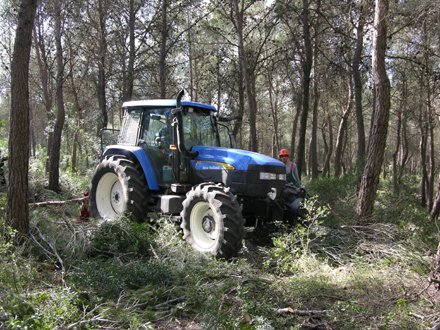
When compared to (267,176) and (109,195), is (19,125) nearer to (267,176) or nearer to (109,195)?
(109,195)

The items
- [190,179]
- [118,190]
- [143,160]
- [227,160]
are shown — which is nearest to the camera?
[227,160]

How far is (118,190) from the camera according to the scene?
275 inches

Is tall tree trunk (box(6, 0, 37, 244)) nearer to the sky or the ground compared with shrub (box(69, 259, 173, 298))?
nearer to the sky

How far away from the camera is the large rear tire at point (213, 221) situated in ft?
15.7

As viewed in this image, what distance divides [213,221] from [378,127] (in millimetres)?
3191

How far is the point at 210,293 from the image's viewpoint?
3725 millimetres

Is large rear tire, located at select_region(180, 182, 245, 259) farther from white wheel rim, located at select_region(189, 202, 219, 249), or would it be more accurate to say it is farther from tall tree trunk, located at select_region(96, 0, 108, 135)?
tall tree trunk, located at select_region(96, 0, 108, 135)

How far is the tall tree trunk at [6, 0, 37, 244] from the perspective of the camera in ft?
15.0

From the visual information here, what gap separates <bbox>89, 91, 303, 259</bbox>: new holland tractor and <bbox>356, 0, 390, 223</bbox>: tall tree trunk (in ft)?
3.74

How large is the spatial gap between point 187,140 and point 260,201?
1.71 meters

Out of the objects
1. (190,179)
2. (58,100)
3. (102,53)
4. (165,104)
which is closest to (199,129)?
(165,104)

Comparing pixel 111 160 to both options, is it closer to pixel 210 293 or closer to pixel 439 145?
pixel 210 293

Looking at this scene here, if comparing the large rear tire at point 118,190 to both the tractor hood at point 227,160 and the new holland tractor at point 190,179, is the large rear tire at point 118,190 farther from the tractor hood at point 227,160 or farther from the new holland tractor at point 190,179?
the tractor hood at point 227,160

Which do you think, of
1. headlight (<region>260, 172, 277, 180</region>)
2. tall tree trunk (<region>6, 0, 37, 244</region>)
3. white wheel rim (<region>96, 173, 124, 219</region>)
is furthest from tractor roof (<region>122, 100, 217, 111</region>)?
tall tree trunk (<region>6, 0, 37, 244</region>)
